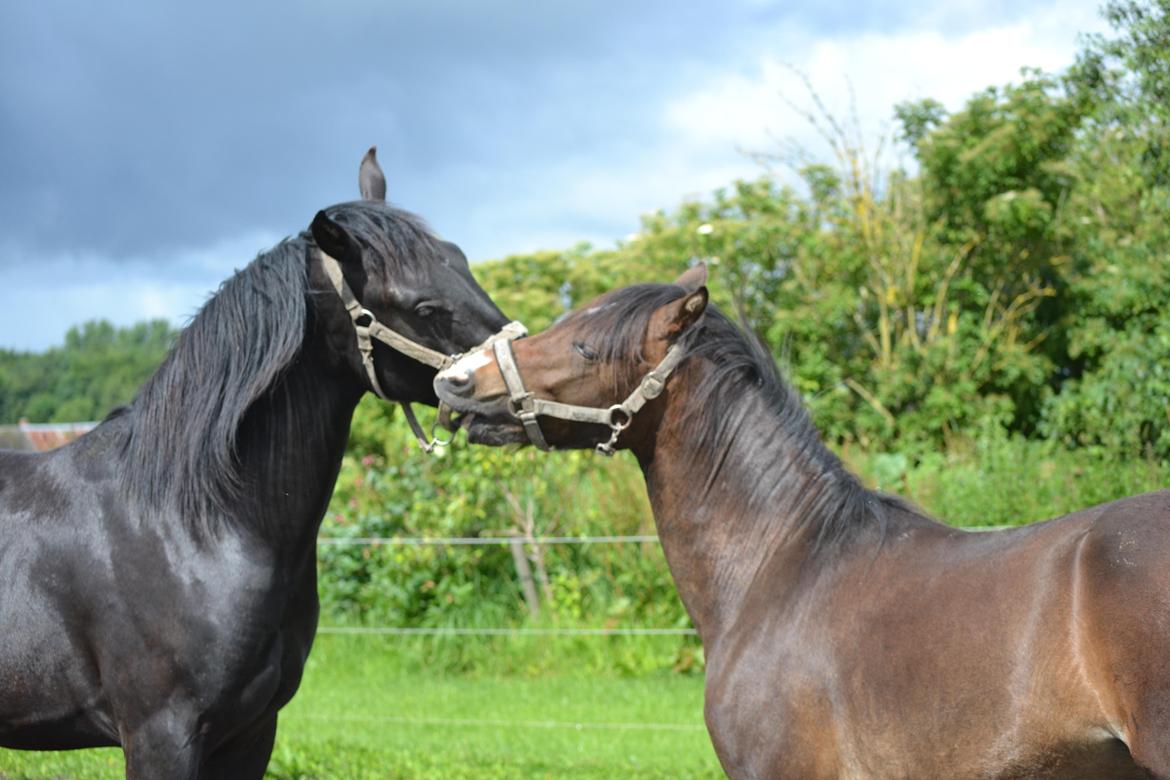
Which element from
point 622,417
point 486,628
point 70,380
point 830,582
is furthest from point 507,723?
point 70,380

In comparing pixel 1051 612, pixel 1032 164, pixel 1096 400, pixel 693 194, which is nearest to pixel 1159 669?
pixel 1051 612

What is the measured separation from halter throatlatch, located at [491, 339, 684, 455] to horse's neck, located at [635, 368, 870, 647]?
0.10m

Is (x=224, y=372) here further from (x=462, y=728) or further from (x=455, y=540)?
(x=455, y=540)

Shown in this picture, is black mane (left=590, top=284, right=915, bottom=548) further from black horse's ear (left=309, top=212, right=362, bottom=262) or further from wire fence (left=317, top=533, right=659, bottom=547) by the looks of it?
wire fence (left=317, top=533, right=659, bottom=547)

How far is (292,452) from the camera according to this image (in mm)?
3359

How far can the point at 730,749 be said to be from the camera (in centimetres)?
283

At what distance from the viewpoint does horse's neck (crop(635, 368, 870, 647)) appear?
3121 mm

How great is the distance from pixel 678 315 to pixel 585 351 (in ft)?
0.94

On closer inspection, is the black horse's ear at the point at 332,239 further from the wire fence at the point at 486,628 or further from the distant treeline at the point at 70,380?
the distant treeline at the point at 70,380

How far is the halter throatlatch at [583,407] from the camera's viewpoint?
311 cm

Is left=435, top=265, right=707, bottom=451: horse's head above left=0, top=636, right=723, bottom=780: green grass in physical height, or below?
above

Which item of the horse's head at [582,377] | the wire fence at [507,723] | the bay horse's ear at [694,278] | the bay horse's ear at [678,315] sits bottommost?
the wire fence at [507,723]

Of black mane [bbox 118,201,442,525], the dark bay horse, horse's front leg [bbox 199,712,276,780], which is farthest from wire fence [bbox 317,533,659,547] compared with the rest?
the dark bay horse

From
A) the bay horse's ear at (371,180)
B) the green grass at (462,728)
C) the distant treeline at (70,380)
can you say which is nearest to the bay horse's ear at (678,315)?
the bay horse's ear at (371,180)
